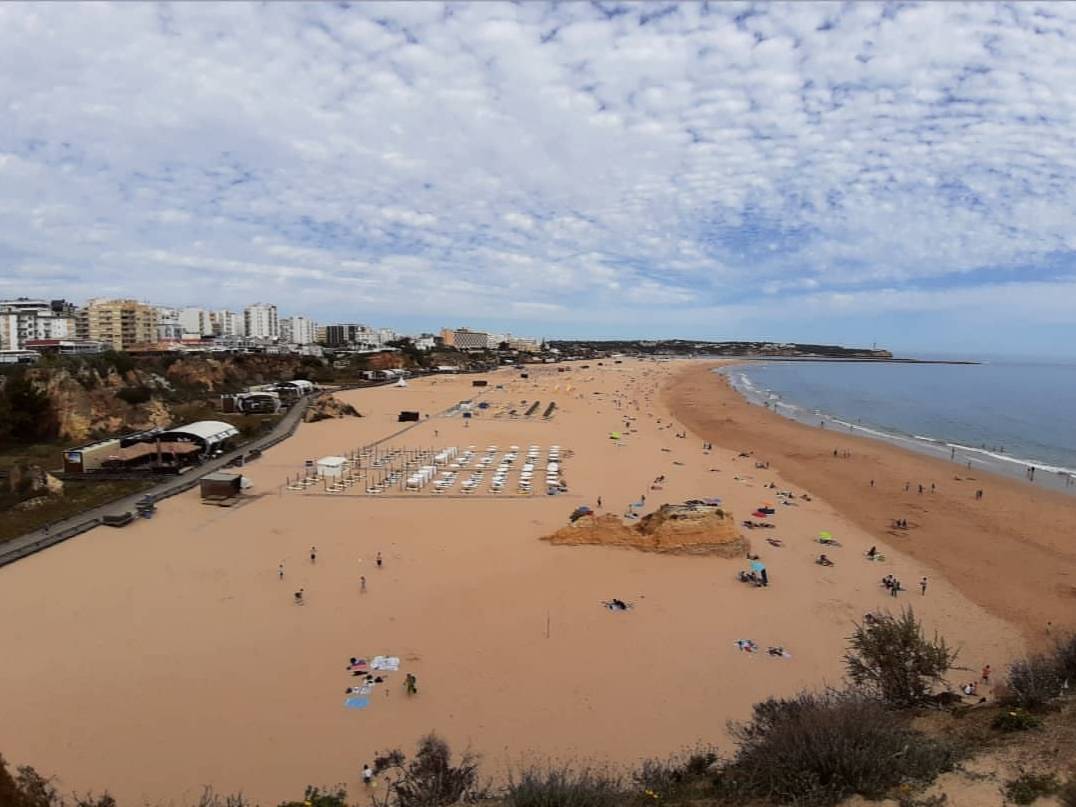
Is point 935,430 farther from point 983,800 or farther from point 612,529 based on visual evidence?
point 983,800

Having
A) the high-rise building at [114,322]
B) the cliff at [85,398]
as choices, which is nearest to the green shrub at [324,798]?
the cliff at [85,398]

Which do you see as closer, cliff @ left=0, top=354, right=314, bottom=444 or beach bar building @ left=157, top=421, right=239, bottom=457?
beach bar building @ left=157, top=421, right=239, bottom=457

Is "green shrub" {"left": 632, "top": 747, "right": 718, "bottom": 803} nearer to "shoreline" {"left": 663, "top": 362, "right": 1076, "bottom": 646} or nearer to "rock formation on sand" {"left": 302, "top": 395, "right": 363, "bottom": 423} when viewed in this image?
"shoreline" {"left": 663, "top": 362, "right": 1076, "bottom": 646}

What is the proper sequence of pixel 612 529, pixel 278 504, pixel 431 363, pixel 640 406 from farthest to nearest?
pixel 431 363 < pixel 640 406 < pixel 278 504 < pixel 612 529

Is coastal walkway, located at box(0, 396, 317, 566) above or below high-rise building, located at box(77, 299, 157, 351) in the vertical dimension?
below

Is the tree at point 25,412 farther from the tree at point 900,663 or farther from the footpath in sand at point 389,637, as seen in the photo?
the tree at point 900,663

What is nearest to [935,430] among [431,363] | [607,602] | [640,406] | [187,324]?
[640,406]

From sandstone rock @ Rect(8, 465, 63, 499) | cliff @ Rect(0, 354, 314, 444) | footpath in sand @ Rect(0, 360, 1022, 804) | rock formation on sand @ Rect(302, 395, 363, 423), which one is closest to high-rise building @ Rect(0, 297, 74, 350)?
cliff @ Rect(0, 354, 314, 444)
